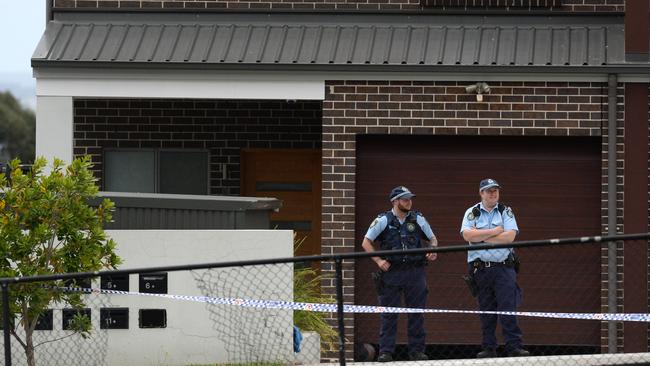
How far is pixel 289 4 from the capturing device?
1688 centimetres

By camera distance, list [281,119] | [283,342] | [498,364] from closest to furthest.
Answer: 1. [498,364]
2. [283,342]
3. [281,119]

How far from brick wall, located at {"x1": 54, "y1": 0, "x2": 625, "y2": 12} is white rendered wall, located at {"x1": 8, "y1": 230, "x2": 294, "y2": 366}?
349 cm

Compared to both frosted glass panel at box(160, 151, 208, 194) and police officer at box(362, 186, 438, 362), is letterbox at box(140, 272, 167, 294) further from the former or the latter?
frosted glass panel at box(160, 151, 208, 194)

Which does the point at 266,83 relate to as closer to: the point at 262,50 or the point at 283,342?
the point at 262,50

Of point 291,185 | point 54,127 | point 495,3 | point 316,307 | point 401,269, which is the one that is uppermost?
point 495,3

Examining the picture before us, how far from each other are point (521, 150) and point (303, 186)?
120 inches

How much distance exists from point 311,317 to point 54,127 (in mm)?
3878

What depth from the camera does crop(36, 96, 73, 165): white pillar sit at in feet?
54.0

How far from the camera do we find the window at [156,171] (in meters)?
18.0

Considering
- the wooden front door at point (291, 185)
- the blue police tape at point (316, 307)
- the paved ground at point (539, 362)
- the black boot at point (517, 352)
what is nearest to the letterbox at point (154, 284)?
the blue police tape at point (316, 307)

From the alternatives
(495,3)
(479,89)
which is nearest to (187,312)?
(479,89)

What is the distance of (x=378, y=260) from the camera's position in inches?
518

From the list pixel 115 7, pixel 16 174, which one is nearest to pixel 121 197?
pixel 16 174

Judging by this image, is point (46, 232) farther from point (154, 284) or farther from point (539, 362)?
point (539, 362)
